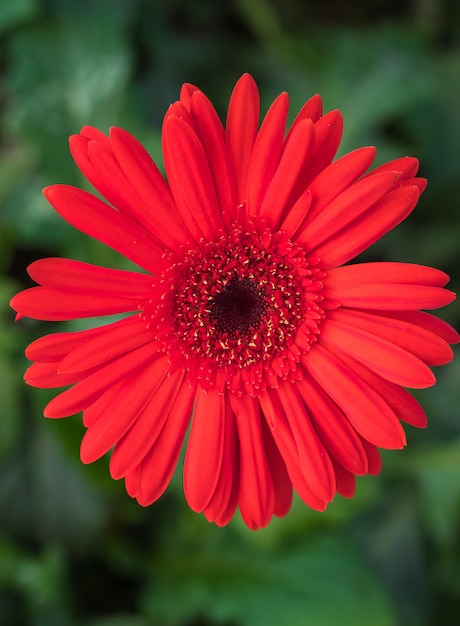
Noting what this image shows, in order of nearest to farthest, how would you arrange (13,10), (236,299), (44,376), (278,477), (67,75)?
1. (44,376)
2. (278,477)
3. (236,299)
4. (13,10)
5. (67,75)

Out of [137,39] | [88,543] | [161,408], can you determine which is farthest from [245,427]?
[137,39]

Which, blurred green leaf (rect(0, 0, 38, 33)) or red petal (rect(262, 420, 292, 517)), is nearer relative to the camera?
red petal (rect(262, 420, 292, 517))

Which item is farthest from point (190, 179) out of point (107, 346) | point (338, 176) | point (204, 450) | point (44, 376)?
point (204, 450)

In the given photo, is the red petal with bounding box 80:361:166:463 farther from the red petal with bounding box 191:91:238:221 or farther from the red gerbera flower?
the red petal with bounding box 191:91:238:221

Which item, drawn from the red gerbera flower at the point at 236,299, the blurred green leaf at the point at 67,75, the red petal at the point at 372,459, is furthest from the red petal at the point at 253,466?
the blurred green leaf at the point at 67,75

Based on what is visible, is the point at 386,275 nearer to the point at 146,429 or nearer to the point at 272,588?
the point at 146,429

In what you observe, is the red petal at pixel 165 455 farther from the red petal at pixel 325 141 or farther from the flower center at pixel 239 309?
the red petal at pixel 325 141

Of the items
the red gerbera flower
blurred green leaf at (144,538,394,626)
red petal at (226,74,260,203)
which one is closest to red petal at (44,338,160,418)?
the red gerbera flower

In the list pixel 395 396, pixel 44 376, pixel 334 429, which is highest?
pixel 395 396
